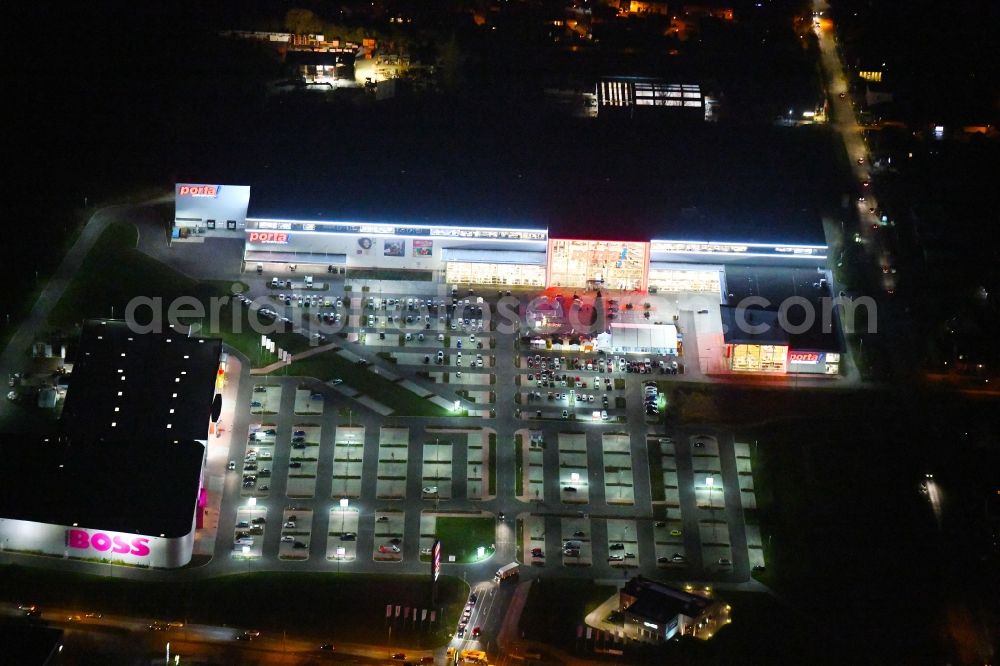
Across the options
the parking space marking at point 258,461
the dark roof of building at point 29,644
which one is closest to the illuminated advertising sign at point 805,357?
the parking space marking at point 258,461

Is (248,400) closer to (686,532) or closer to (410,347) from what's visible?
(410,347)

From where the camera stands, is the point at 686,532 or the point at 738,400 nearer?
the point at 686,532

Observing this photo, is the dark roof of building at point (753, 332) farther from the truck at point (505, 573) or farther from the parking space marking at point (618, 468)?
the truck at point (505, 573)

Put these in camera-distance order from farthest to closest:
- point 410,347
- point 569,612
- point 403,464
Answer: point 410,347, point 403,464, point 569,612

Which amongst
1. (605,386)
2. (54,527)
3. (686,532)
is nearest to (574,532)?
(686,532)

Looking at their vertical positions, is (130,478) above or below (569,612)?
above

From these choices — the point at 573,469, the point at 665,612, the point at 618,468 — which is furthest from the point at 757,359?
the point at 665,612

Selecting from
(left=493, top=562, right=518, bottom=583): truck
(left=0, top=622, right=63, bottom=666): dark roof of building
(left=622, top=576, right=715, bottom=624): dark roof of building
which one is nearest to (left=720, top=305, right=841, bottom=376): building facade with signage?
(left=622, top=576, right=715, bottom=624): dark roof of building

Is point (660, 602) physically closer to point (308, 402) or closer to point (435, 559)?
point (435, 559)
